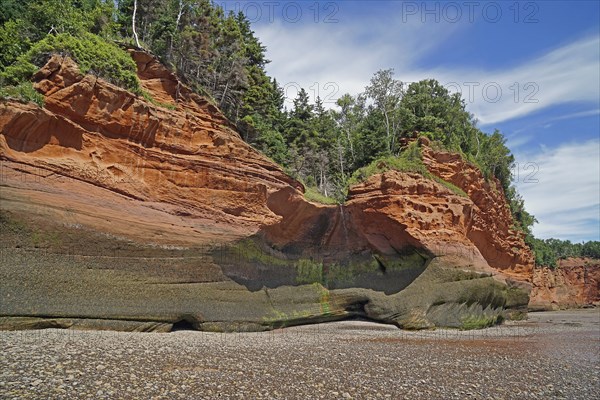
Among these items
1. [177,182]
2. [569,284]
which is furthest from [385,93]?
[569,284]

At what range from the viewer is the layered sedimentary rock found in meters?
12.1

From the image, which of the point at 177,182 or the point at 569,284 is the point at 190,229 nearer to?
the point at 177,182

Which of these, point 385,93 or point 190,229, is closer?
point 190,229

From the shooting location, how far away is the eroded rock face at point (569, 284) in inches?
2064

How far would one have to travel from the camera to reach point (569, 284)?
2253 inches

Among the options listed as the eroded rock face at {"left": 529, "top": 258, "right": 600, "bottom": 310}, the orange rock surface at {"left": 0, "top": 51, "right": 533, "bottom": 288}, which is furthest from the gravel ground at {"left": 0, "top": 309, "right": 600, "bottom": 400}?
the eroded rock face at {"left": 529, "top": 258, "right": 600, "bottom": 310}

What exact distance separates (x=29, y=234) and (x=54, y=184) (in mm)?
1736

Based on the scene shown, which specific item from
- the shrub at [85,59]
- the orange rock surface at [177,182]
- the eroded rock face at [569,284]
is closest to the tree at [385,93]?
the orange rock surface at [177,182]

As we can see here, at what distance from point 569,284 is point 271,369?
204 feet

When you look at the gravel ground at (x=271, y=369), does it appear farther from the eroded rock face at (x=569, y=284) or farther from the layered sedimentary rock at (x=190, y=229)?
the eroded rock face at (x=569, y=284)

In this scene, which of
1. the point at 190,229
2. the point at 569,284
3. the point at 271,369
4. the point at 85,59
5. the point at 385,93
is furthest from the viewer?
the point at 569,284

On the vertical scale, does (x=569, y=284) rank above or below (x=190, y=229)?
below

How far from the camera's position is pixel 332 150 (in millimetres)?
34094

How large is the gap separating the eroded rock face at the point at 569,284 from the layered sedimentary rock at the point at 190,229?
1233 inches
